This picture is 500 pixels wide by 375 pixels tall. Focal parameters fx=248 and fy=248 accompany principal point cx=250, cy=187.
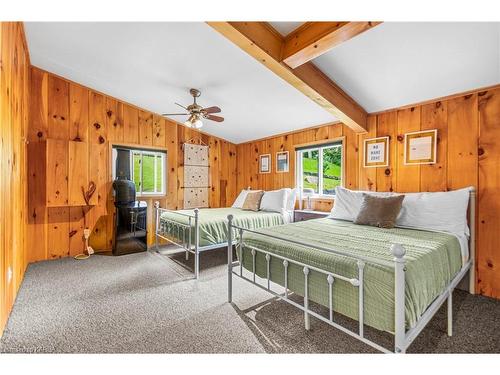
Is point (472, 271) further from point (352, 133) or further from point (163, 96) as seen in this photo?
point (163, 96)

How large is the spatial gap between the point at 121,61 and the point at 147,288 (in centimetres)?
241

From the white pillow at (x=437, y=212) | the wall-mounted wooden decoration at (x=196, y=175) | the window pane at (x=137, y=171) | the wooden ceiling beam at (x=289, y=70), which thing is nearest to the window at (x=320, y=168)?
the wooden ceiling beam at (x=289, y=70)

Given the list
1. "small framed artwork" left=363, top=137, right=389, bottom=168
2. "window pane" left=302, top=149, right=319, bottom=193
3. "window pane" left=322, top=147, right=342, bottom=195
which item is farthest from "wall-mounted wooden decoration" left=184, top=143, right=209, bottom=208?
"small framed artwork" left=363, top=137, right=389, bottom=168

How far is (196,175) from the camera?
15.5 ft

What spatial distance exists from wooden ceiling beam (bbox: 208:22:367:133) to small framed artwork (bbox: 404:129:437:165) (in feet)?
1.79

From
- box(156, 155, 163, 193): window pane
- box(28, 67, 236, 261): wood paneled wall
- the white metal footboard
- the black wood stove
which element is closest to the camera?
the white metal footboard

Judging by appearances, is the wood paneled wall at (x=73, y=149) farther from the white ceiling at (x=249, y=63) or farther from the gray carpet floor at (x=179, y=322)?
the gray carpet floor at (x=179, y=322)

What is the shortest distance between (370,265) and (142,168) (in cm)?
388

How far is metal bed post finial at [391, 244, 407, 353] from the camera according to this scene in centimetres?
112

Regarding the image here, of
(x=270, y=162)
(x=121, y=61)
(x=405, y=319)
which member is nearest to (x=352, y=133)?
(x=270, y=162)

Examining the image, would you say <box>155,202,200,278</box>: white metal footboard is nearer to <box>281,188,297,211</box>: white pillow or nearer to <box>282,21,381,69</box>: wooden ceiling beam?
<box>281,188,297,211</box>: white pillow

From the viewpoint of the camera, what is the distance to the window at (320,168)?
12.0 feet

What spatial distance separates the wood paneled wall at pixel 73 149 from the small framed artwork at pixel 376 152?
10.4ft
